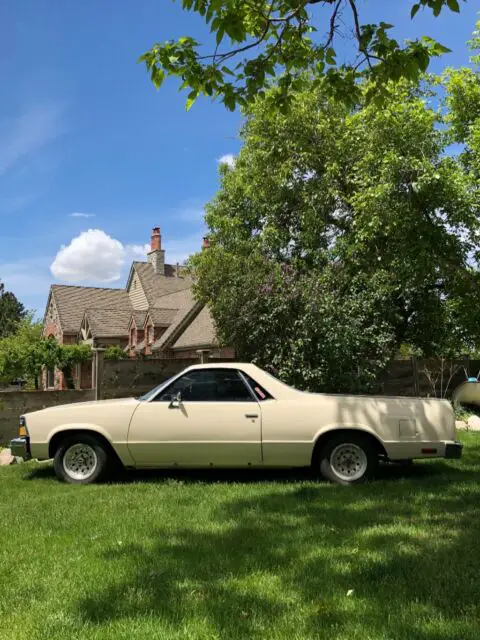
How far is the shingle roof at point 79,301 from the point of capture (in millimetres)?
38688

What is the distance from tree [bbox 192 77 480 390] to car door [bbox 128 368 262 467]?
5.23 m

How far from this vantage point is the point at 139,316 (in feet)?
113

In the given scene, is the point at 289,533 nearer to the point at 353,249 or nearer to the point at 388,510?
the point at 388,510

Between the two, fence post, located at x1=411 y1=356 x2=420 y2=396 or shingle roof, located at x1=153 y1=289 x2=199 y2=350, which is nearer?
fence post, located at x1=411 y1=356 x2=420 y2=396

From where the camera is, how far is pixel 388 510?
588 centimetres

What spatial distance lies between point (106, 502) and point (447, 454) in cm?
403

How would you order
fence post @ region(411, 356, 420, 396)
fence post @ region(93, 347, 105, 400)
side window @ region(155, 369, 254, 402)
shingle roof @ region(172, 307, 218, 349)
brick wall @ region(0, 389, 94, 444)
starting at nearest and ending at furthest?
side window @ region(155, 369, 254, 402) → brick wall @ region(0, 389, 94, 444) → fence post @ region(93, 347, 105, 400) → fence post @ region(411, 356, 420, 396) → shingle roof @ region(172, 307, 218, 349)

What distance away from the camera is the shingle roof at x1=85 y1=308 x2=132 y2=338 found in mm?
35325

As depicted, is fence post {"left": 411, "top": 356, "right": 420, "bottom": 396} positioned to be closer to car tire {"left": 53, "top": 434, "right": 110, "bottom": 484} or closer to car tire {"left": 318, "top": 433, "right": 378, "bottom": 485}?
car tire {"left": 318, "top": 433, "right": 378, "bottom": 485}

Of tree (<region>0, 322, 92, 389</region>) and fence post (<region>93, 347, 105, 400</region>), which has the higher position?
tree (<region>0, 322, 92, 389</region>)

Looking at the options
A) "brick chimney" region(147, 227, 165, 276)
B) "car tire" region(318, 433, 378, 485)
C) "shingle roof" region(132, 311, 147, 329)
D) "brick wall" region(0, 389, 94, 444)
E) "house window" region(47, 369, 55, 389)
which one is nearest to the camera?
"car tire" region(318, 433, 378, 485)

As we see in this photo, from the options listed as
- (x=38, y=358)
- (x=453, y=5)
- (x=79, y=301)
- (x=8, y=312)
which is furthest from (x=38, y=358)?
(x=8, y=312)

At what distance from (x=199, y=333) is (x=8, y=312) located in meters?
50.2

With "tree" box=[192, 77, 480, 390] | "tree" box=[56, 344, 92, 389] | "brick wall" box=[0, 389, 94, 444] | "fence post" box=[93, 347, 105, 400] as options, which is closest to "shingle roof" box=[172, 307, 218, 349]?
"tree" box=[56, 344, 92, 389]
